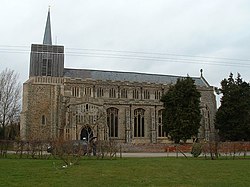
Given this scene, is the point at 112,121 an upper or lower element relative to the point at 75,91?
lower

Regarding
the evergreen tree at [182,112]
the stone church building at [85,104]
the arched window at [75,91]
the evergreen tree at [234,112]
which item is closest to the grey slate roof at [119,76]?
the stone church building at [85,104]

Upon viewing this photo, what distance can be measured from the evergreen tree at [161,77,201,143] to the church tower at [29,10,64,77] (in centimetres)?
1938

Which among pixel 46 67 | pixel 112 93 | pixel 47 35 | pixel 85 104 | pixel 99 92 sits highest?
pixel 47 35

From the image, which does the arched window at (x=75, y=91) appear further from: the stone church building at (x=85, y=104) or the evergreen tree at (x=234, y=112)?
the evergreen tree at (x=234, y=112)

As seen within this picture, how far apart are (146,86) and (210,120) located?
1393cm

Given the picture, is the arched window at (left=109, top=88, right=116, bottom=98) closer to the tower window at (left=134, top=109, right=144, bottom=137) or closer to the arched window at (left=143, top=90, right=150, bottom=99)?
the tower window at (left=134, top=109, right=144, bottom=137)

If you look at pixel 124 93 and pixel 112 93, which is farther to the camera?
pixel 124 93

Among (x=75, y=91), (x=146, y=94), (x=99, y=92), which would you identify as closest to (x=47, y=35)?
(x=75, y=91)

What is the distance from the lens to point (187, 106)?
163 ft

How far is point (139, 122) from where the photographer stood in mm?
59625

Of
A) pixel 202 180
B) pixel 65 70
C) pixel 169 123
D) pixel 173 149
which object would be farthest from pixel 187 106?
pixel 202 180

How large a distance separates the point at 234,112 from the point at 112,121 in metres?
18.8

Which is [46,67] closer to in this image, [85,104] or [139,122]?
[85,104]

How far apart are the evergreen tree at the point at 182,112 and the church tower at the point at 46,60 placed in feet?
63.6
